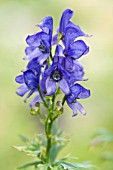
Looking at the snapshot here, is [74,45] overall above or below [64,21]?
below

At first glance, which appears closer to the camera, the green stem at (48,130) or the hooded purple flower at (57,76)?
the hooded purple flower at (57,76)

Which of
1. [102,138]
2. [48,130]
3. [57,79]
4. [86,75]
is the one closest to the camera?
[57,79]

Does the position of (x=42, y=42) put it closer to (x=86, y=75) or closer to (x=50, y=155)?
(x=50, y=155)

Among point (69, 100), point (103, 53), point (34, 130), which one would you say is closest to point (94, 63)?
point (103, 53)

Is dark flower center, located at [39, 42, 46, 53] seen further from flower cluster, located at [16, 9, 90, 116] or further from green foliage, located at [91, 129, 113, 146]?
green foliage, located at [91, 129, 113, 146]

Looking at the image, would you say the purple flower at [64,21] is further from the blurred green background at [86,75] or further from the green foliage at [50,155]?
the blurred green background at [86,75]

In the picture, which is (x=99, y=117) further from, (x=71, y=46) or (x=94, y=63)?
(x=71, y=46)

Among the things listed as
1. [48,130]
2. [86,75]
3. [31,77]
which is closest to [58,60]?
[31,77]

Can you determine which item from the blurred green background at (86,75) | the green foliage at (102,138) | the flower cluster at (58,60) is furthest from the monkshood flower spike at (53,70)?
the blurred green background at (86,75)
